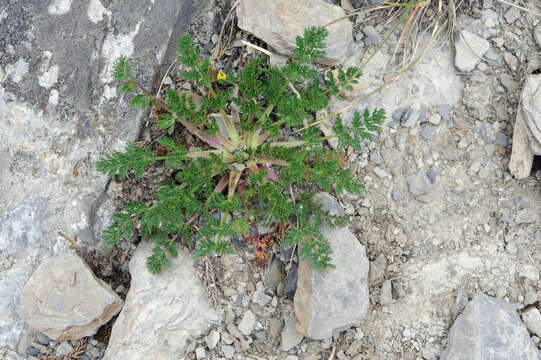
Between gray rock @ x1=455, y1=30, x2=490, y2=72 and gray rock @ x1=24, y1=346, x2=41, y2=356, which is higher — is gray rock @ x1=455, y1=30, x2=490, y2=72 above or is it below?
above

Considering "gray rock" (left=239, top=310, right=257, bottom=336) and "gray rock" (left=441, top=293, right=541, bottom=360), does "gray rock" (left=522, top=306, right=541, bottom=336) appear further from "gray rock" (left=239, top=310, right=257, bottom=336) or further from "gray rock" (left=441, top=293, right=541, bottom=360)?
"gray rock" (left=239, top=310, right=257, bottom=336)

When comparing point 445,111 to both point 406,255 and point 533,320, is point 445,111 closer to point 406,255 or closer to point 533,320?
point 406,255

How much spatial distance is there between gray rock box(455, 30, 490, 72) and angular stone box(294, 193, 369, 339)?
1.61m

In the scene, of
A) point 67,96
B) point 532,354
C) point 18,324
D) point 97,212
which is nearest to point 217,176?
point 97,212

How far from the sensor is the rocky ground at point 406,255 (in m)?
3.75

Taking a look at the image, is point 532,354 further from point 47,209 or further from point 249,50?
point 47,209

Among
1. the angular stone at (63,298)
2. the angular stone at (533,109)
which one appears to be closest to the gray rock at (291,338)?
the angular stone at (63,298)

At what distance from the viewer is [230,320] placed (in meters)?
3.90

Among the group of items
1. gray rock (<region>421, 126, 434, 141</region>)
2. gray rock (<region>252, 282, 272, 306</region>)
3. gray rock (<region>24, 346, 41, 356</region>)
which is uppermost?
gray rock (<region>421, 126, 434, 141</region>)

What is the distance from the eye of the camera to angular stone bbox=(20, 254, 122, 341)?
368 cm

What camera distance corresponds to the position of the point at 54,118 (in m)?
3.84

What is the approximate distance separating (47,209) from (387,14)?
3.19 metres

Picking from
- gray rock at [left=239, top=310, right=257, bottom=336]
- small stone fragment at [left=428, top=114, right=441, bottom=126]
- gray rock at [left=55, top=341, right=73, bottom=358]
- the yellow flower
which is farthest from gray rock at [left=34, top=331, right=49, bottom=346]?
small stone fragment at [left=428, top=114, right=441, bottom=126]

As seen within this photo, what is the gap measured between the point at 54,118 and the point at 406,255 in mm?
2963
